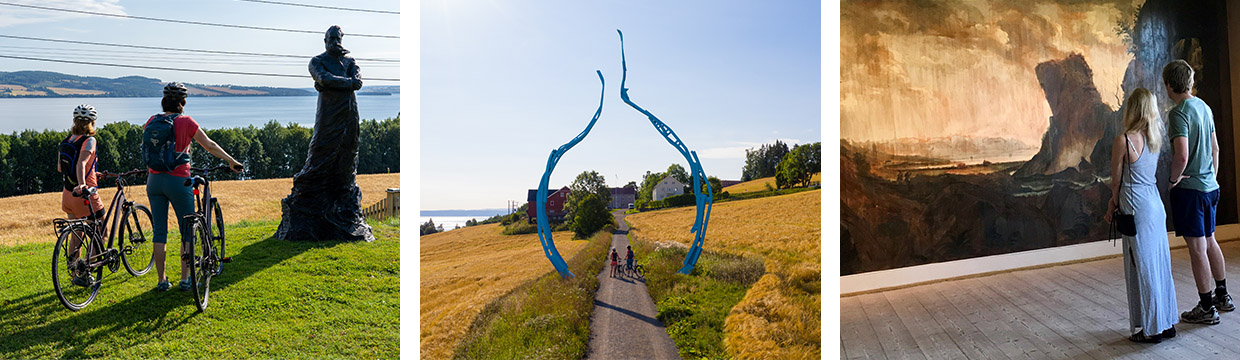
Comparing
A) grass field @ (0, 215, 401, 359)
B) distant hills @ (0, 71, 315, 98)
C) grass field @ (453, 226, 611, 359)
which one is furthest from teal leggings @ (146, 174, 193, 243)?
grass field @ (453, 226, 611, 359)

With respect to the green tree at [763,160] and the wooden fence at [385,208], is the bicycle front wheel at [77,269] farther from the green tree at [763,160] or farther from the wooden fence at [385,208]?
the green tree at [763,160]

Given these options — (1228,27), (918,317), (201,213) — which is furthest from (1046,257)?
(201,213)

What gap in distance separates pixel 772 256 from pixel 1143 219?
1.79 metres

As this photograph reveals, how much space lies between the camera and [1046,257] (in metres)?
4.86

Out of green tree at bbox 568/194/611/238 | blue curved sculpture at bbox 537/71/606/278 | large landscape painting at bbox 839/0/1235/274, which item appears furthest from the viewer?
large landscape painting at bbox 839/0/1235/274

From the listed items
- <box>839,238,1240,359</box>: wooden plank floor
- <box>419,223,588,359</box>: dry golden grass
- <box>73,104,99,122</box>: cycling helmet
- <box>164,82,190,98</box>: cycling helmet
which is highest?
<box>164,82,190,98</box>: cycling helmet

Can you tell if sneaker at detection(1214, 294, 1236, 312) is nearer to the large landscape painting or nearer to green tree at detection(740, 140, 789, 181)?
the large landscape painting

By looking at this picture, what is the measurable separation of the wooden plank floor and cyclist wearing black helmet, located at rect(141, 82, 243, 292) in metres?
3.35

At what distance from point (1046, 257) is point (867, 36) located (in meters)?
2.30

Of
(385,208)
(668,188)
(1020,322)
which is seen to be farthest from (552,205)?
(1020,322)

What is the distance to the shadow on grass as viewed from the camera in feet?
9.29

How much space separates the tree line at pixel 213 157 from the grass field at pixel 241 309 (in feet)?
1.01

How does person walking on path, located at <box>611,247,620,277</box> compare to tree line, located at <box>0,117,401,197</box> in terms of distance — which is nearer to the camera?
tree line, located at <box>0,117,401,197</box>

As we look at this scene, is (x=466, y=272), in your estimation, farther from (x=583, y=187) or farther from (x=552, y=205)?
(x=583, y=187)
